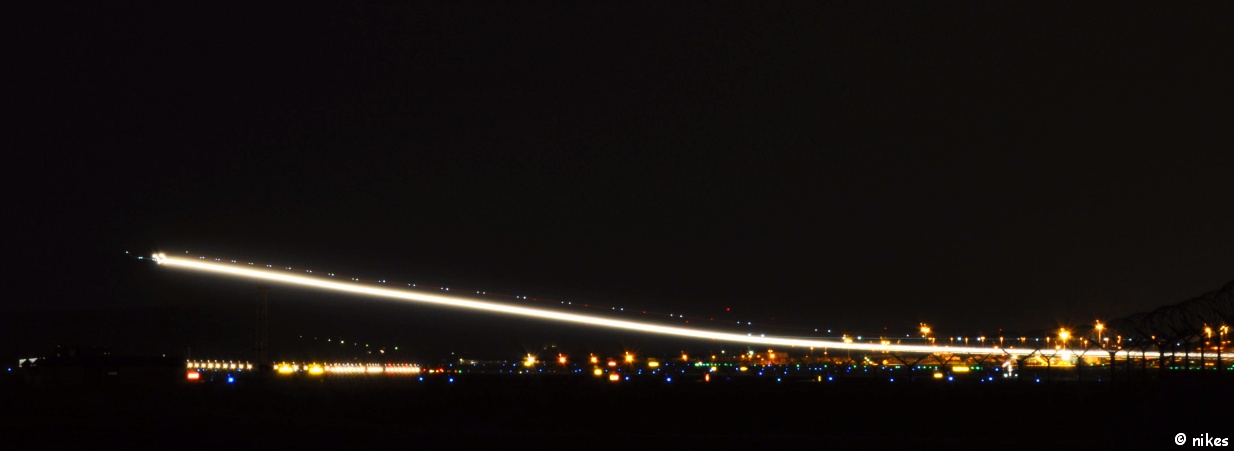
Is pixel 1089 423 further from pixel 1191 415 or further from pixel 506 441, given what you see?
pixel 506 441

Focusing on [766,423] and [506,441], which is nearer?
[506,441]

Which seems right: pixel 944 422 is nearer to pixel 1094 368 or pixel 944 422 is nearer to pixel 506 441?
pixel 506 441

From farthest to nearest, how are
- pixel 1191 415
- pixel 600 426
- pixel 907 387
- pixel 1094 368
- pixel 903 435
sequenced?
pixel 1094 368, pixel 907 387, pixel 600 426, pixel 903 435, pixel 1191 415

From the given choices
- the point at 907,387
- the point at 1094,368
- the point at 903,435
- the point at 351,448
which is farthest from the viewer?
the point at 1094,368

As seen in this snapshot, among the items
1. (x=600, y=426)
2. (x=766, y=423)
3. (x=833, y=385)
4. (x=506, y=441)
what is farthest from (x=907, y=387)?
(x=506, y=441)

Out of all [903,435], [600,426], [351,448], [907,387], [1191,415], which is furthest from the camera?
[907,387]

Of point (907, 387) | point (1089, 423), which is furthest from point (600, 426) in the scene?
point (907, 387)
